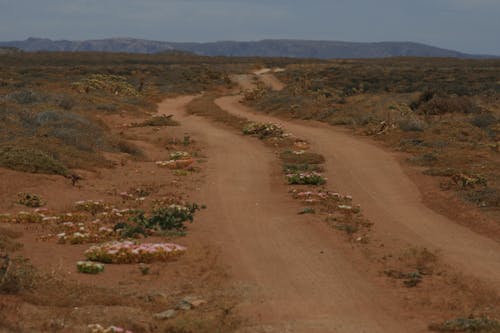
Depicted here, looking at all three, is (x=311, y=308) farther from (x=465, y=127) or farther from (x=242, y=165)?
(x=465, y=127)

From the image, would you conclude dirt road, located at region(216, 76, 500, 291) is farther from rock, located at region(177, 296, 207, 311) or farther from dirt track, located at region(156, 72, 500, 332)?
rock, located at region(177, 296, 207, 311)

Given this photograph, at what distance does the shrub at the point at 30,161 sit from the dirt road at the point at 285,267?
3196mm

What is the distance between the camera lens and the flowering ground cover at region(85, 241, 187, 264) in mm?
8242

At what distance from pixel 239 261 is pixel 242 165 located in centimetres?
839

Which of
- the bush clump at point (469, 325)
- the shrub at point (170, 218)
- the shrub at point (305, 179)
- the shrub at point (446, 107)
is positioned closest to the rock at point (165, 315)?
the bush clump at point (469, 325)

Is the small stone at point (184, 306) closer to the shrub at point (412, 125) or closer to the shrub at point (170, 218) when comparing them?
the shrub at point (170, 218)

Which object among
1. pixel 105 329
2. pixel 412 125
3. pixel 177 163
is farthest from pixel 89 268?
pixel 412 125

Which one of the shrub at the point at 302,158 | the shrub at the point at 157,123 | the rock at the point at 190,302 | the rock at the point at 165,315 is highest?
the rock at the point at 165,315

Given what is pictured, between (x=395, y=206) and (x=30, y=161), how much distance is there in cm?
758

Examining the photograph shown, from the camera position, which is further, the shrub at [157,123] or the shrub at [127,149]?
the shrub at [157,123]

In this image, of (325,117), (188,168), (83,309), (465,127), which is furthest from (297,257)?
(325,117)

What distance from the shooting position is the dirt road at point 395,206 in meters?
8.71

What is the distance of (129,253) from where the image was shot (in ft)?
27.2

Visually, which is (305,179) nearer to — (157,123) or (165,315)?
(165,315)
